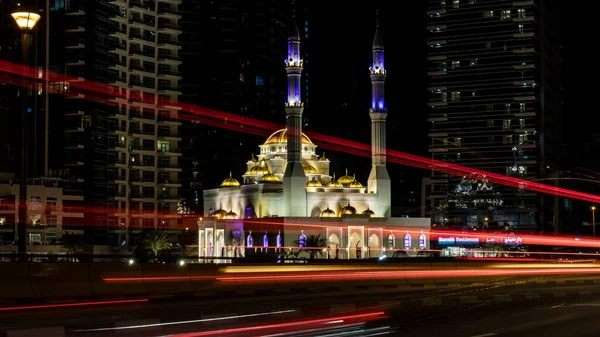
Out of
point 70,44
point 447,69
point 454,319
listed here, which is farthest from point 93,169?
point 454,319

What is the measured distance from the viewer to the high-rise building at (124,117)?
9212cm

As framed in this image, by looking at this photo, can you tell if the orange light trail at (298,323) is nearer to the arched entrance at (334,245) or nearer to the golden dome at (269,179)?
the arched entrance at (334,245)

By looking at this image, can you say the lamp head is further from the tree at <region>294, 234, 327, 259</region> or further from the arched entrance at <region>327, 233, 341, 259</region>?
the arched entrance at <region>327, 233, 341, 259</region>

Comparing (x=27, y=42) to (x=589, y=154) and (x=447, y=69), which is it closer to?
(x=447, y=69)

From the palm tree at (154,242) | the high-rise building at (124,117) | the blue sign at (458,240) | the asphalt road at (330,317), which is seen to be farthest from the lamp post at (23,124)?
the blue sign at (458,240)

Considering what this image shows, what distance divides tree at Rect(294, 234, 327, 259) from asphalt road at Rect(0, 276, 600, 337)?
53.4 m

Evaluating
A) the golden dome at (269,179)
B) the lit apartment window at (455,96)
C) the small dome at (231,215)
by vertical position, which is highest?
the lit apartment window at (455,96)

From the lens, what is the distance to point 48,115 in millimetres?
86938

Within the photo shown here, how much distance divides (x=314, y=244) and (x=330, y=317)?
6850cm

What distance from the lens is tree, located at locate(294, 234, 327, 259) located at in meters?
90.4

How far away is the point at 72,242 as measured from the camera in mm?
77875

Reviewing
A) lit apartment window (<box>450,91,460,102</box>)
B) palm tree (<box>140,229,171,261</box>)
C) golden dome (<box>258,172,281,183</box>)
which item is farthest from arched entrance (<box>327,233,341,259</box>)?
lit apartment window (<box>450,91,460,102</box>)

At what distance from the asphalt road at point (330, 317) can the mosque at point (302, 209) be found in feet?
195

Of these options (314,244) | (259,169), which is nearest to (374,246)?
(314,244)
